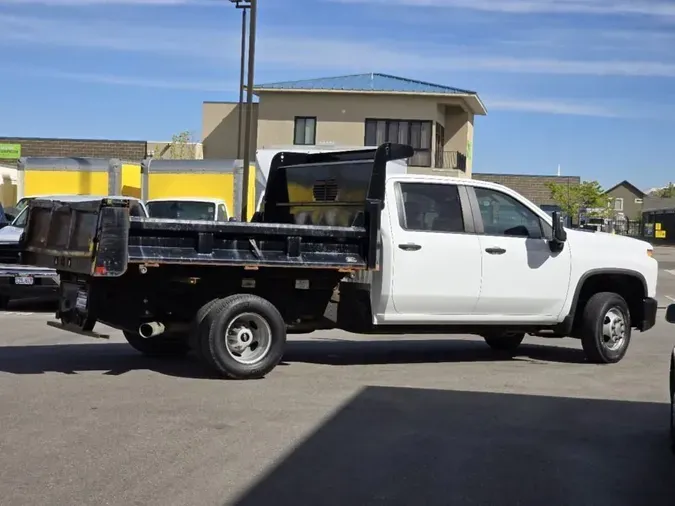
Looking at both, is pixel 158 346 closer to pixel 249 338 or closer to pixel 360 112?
pixel 249 338

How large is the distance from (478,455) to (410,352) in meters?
5.34

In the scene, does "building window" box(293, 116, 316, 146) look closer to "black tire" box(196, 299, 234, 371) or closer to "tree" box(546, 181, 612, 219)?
"tree" box(546, 181, 612, 219)

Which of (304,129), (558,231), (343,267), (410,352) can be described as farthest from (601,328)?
(304,129)

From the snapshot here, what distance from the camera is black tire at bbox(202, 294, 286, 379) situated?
9.23 meters

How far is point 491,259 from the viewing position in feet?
34.5

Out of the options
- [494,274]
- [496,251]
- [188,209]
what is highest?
[188,209]

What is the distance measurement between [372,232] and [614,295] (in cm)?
331

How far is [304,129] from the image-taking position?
154 feet

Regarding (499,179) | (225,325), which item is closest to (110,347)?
(225,325)

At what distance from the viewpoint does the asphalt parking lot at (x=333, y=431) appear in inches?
233

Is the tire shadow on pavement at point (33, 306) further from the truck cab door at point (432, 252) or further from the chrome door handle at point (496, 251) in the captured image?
the chrome door handle at point (496, 251)

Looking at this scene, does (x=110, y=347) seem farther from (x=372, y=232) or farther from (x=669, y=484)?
(x=669, y=484)

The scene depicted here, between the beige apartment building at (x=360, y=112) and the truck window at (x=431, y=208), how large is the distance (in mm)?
35241

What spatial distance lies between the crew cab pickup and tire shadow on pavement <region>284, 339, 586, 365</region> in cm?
74
